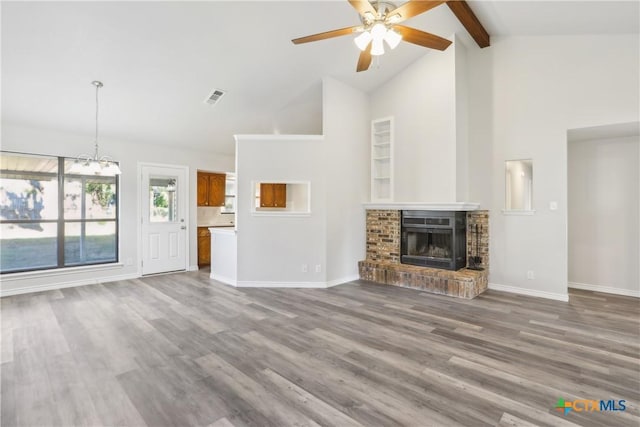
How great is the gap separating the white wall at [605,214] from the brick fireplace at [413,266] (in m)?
1.45

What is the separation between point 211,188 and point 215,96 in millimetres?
2931

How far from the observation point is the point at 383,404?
2.04 metres

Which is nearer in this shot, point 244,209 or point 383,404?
point 383,404

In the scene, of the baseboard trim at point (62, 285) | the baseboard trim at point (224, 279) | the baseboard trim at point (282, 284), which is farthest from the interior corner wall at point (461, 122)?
the baseboard trim at point (62, 285)

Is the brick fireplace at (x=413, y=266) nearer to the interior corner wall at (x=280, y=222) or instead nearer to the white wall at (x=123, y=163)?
the interior corner wall at (x=280, y=222)

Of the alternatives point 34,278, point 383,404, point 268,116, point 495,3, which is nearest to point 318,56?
point 268,116

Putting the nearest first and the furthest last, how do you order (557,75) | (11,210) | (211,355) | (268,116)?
(211,355), (557,75), (11,210), (268,116)

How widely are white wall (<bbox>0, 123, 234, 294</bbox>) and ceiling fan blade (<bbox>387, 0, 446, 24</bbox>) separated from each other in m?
5.18

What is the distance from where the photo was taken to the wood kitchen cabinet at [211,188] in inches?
282

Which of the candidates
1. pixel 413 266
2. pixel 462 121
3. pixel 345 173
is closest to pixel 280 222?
pixel 345 173

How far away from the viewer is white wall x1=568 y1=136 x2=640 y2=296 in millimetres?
4535

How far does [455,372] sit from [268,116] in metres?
5.00

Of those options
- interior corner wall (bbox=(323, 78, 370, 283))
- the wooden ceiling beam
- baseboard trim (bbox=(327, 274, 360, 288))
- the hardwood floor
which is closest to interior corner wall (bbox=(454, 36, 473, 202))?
the wooden ceiling beam

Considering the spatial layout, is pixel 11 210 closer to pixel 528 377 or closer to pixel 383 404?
pixel 383 404
